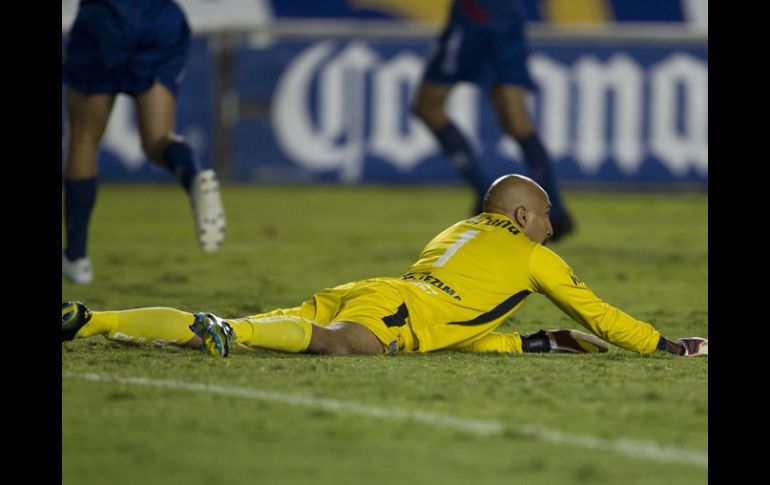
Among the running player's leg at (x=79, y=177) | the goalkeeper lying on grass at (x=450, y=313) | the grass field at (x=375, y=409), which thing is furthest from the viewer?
the running player's leg at (x=79, y=177)

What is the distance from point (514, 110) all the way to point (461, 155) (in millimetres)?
479

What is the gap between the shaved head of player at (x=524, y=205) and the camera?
4.92 meters

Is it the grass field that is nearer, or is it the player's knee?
the grass field

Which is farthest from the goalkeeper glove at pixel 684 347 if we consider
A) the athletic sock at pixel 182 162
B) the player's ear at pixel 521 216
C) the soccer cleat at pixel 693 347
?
the athletic sock at pixel 182 162

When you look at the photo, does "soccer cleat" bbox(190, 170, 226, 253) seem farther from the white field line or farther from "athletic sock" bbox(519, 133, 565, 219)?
"athletic sock" bbox(519, 133, 565, 219)

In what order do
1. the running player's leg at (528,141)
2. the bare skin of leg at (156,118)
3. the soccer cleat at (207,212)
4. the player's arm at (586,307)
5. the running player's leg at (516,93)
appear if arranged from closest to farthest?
the player's arm at (586,307) < the soccer cleat at (207,212) < the bare skin of leg at (156,118) < the running player's leg at (528,141) < the running player's leg at (516,93)

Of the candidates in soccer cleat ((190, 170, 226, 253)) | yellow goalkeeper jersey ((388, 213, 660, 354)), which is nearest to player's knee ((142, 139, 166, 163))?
soccer cleat ((190, 170, 226, 253))

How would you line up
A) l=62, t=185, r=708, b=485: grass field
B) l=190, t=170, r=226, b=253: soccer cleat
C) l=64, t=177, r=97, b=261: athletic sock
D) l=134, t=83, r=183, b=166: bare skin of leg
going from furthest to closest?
l=64, t=177, r=97, b=261: athletic sock → l=134, t=83, r=183, b=166: bare skin of leg → l=190, t=170, r=226, b=253: soccer cleat → l=62, t=185, r=708, b=485: grass field

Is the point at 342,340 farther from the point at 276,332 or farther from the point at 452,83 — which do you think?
the point at 452,83

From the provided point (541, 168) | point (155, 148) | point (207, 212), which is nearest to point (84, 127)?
point (155, 148)

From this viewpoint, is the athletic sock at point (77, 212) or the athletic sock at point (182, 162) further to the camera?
the athletic sock at point (77, 212)

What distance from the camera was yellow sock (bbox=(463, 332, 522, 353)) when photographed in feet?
16.1

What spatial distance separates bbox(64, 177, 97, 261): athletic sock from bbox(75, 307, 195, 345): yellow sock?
242 cm

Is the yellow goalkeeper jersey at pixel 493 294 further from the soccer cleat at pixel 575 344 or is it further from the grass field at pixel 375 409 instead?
the soccer cleat at pixel 575 344
